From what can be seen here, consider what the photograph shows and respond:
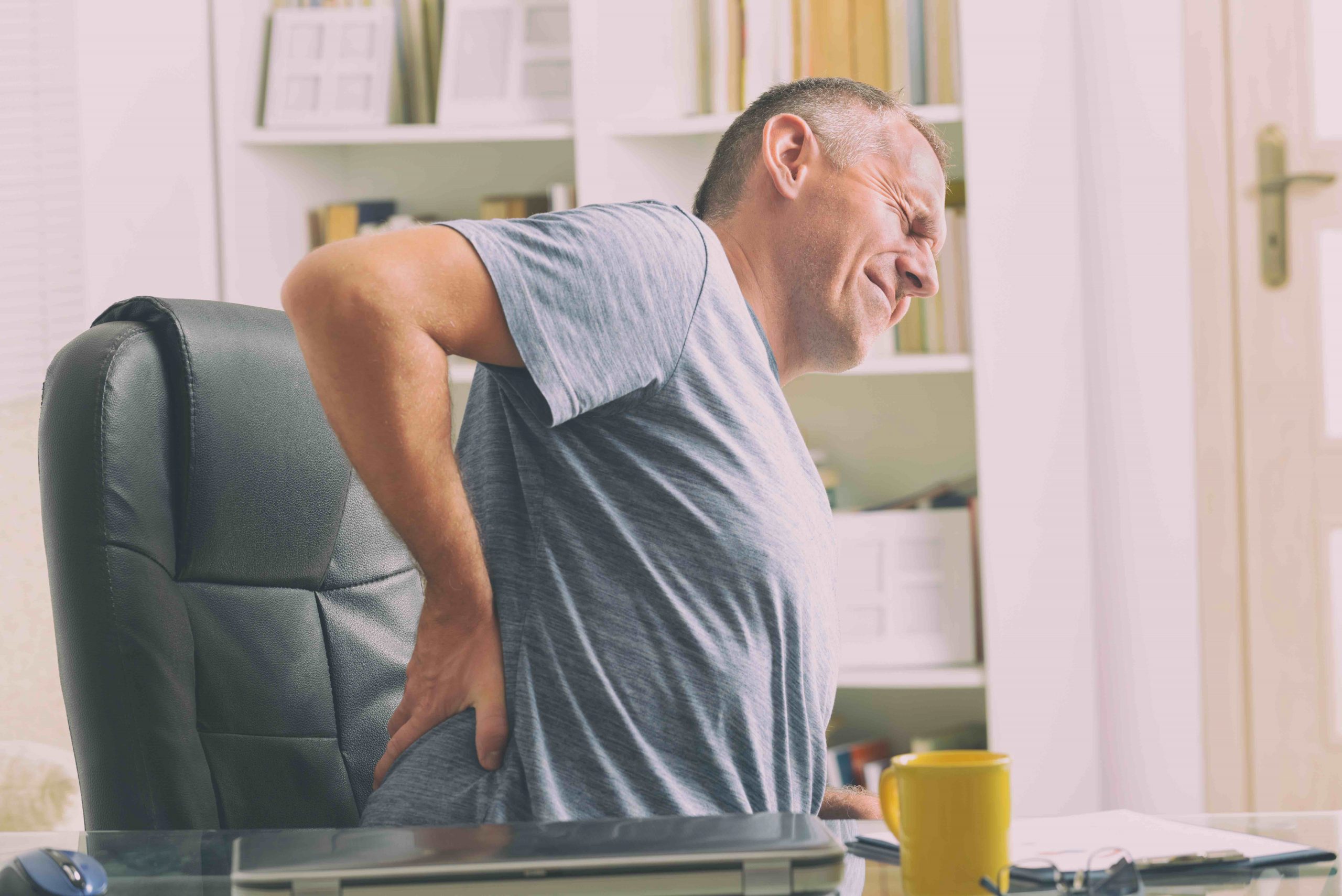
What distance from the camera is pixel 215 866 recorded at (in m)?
0.72

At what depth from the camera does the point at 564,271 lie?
2.81 feet

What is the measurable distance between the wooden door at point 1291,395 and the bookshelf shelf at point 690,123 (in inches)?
23.7

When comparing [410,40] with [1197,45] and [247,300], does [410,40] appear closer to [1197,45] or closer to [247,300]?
[247,300]

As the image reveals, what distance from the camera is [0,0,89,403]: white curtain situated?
2.23m

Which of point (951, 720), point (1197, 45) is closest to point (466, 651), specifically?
point (951, 720)

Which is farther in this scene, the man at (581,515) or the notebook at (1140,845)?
the man at (581,515)

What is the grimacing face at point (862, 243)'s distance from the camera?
1172mm

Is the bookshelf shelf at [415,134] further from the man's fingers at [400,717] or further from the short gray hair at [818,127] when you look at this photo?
the man's fingers at [400,717]

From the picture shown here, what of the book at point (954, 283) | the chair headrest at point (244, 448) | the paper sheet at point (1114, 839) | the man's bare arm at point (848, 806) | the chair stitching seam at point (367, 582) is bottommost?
the man's bare arm at point (848, 806)

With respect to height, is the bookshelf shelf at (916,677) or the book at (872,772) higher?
the bookshelf shelf at (916,677)

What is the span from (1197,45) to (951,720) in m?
1.40

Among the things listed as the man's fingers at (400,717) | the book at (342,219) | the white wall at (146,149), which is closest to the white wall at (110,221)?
the white wall at (146,149)

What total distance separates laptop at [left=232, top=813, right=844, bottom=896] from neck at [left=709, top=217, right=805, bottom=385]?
2.06 ft

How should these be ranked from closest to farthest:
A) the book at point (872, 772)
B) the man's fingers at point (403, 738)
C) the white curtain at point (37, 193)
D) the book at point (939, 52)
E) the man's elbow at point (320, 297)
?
1. the man's elbow at point (320, 297)
2. the man's fingers at point (403, 738)
3. the white curtain at point (37, 193)
4. the book at point (939, 52)
5. the book at point (872, 772)
